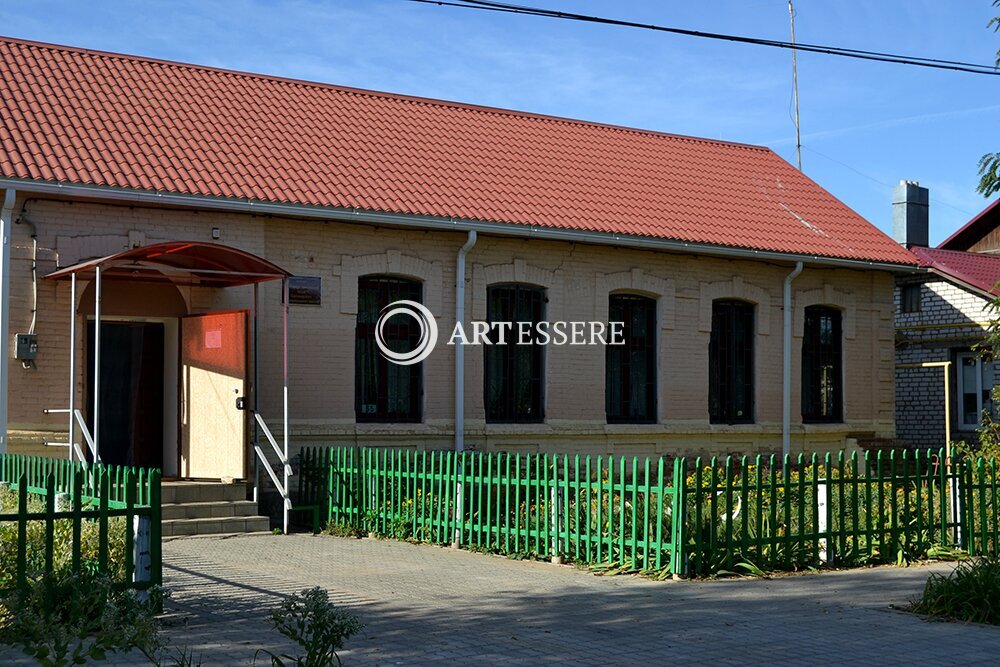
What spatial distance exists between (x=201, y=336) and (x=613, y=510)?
6.60m

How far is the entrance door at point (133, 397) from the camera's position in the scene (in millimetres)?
16094

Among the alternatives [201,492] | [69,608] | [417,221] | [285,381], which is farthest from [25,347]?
[69,608]

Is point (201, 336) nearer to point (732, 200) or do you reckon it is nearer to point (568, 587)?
point (568, 587)

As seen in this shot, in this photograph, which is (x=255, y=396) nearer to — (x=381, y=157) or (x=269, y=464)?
(x=269, y=464)

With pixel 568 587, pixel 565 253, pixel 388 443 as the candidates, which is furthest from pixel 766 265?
pixel 568 587

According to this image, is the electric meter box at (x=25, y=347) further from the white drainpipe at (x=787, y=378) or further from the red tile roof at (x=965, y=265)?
the red tile roof at (x=965, y=265)

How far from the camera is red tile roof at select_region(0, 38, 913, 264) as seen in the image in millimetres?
15656

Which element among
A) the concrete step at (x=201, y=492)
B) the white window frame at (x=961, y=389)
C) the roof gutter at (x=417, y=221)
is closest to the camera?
the roof gutter at (x=417, y=221)

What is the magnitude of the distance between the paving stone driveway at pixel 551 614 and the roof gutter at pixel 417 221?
4.60 metres

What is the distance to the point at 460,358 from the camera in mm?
17391

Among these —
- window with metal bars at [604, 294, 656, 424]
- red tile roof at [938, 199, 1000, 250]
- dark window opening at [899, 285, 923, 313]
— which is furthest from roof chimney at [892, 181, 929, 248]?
window with metal bars at [604, 294, 656, 424]

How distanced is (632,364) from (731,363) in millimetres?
2030

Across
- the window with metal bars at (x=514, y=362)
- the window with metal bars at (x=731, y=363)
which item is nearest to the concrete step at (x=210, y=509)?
the window with metal bars at (x=514, y=362)

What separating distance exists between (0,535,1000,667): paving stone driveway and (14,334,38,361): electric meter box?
3.44 metres
